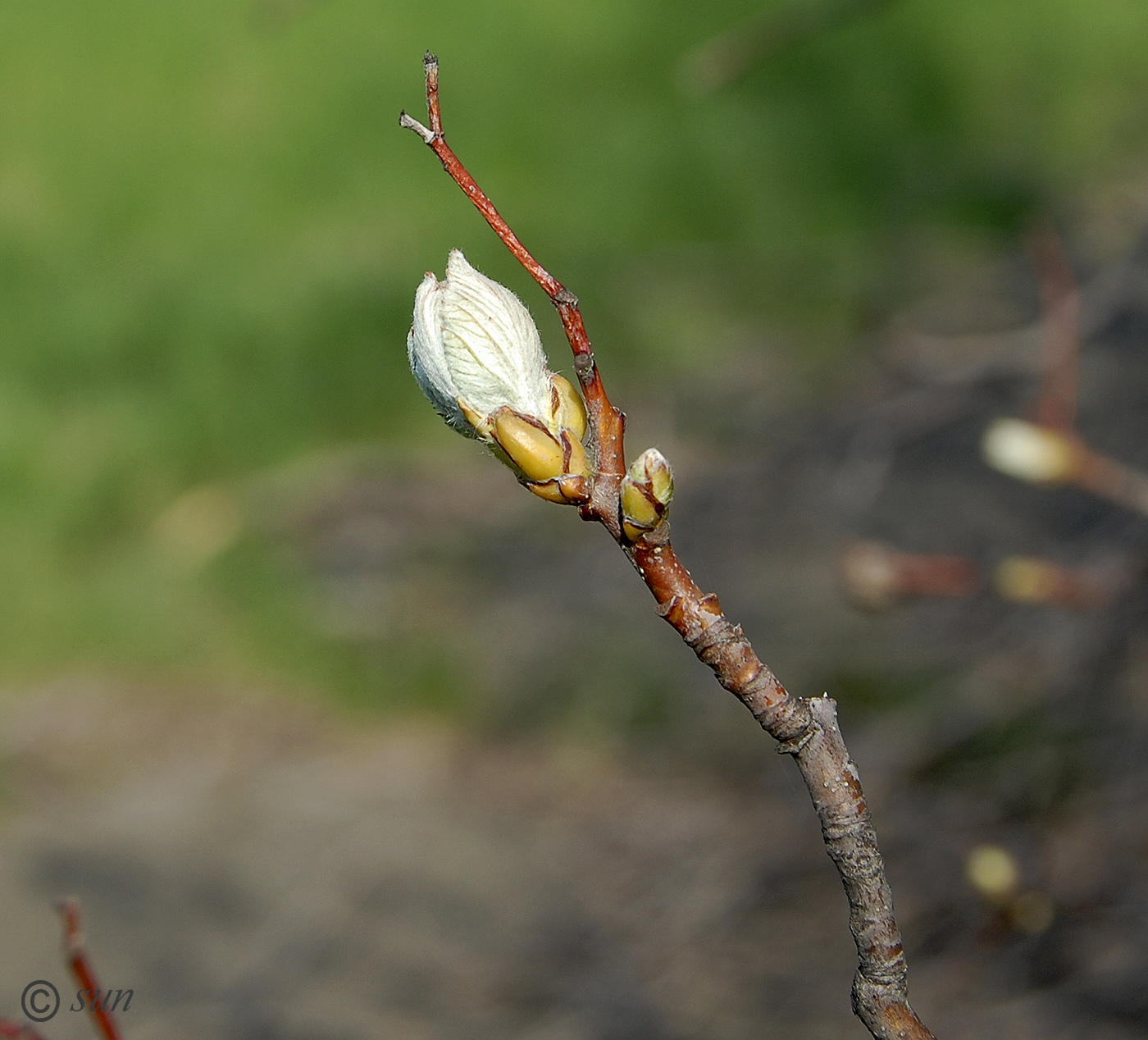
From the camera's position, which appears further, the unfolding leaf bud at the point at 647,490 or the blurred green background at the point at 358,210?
the blurred green background at the point at 358,210

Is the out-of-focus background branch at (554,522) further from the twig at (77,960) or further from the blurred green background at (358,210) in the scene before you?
the twig at (77,960)

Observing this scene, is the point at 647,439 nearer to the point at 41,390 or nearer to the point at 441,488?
the point at 441,488

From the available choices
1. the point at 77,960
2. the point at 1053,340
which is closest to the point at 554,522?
the point at 1053,340

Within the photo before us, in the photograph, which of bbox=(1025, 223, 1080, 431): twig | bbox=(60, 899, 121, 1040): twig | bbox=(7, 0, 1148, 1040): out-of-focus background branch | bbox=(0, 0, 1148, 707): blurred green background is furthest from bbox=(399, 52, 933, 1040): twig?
bbox=(0, 0, 1148, 707): blurred green background

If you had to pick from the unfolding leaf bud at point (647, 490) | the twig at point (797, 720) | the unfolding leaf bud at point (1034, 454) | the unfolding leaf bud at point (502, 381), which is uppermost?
the unfolding leaf bud at point (1034, 454)

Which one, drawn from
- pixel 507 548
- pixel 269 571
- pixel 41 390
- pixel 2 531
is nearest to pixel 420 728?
pixel 507 548

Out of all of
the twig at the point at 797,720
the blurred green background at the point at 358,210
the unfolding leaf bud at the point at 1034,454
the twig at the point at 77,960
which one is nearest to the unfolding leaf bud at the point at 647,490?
the twig at the point at 797,720
